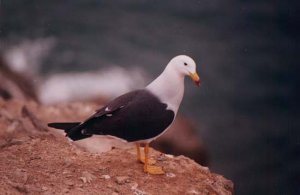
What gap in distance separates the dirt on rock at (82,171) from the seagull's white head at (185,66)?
781mm

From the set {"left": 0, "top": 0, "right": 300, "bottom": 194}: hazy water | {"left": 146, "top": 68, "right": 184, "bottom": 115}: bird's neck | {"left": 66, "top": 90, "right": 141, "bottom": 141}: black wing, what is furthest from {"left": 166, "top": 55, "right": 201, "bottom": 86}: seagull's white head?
{"left": 0, "top": 0, "right": 300, "bottom": 194}: hazy water

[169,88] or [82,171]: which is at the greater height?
[169,88]

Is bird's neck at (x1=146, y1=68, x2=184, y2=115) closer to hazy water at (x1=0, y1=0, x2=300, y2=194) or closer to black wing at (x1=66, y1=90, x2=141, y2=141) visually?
black wing at (x1=66, y1=90, x2=141, y2=141)

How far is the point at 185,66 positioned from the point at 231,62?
2.38m

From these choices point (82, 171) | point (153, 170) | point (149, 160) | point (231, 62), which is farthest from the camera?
point (231, 62)

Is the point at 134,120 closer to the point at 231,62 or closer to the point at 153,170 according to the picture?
the point at 153,170

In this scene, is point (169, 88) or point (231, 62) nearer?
point (169, 88)

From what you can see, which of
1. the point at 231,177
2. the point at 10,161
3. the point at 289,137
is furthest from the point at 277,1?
the point at 10,161

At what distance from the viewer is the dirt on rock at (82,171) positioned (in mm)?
3684

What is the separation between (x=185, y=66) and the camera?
383cm

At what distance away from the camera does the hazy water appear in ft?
19.4

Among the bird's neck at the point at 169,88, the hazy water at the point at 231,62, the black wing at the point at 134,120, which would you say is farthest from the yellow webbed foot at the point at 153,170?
the hazy water at the point at 231,62

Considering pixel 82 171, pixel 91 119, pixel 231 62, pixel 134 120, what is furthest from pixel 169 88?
pixel 231 62

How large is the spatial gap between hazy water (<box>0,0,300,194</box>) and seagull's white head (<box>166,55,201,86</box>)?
6.44 feet
